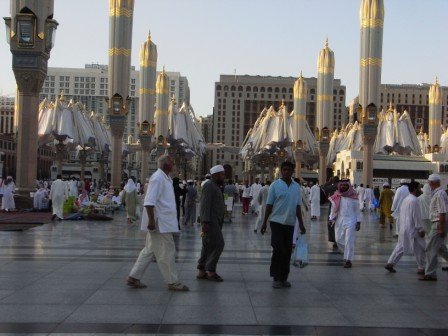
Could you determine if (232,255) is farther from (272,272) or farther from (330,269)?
(272,272)

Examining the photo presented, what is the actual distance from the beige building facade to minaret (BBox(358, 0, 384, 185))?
336 feet

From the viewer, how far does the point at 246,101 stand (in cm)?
14500

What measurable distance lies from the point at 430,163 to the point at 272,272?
54966 millimetres

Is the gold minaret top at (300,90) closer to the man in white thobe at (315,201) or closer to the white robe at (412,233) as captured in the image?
the man in white thobe at (315,201)

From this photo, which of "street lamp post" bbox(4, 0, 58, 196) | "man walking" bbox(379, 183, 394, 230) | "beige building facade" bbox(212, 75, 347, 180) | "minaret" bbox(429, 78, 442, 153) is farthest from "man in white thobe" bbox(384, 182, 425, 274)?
"beige building facade" bbox(212, 75, 347, 180)

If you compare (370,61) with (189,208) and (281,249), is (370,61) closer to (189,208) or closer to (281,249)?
(189,208)

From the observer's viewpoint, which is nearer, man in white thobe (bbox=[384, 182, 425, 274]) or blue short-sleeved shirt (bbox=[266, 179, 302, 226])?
blue short-sleeved shirt (bbox=[266, 179, 302, 226])

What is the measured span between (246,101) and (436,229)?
136826mm

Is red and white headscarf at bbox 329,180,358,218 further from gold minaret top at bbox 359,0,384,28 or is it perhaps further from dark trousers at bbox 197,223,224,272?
gold minaret top at bbox 359,0,384,28

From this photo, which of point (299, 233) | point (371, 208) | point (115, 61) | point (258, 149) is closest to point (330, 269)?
point (299, 233)

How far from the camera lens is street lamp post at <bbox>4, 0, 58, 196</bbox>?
21.0 metres

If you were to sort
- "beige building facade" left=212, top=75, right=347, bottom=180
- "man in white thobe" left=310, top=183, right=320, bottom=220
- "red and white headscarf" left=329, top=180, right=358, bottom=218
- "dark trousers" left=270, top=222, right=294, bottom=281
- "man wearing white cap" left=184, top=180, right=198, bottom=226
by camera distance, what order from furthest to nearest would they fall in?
"beige building facade" left=212, top=75, right=347, bottom=180
"man in white thobe" left=310, top=183, right=320, bottom=220
"man wearing white cap" left=184, top=180, right=198, bottom=226
"red and white headscarf" left=329, top=180, right=358, bottom=218
"dark trousers" left=270, top=222, right=294, bottom=281

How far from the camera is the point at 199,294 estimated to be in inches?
294

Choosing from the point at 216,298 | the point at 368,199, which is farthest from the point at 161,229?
the point at 368,199
